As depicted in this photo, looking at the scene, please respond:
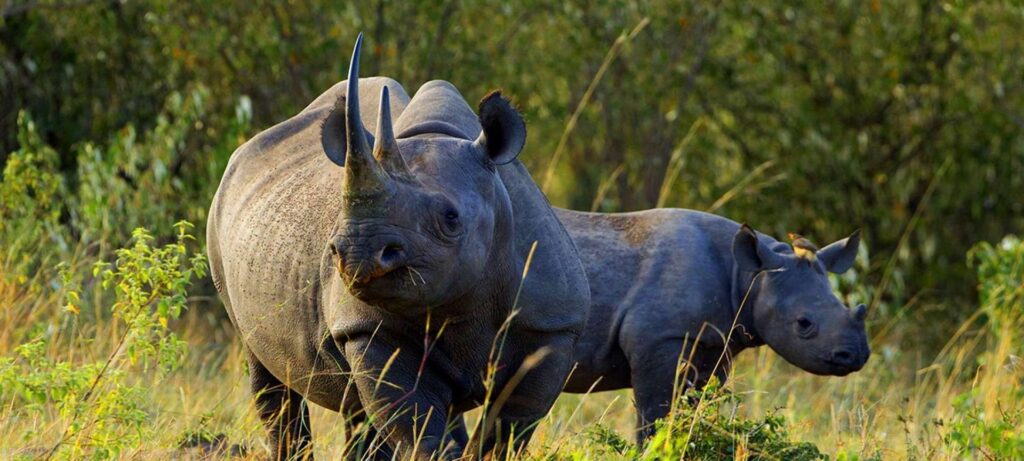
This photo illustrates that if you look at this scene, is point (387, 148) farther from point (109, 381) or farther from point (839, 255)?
point (839, 255)

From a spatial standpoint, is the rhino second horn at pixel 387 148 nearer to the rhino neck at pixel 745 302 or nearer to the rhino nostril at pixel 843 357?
the rhino neck at pixel 745 302

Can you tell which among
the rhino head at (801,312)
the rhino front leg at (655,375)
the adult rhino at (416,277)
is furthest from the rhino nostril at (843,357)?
the adult rhino at (416,277)

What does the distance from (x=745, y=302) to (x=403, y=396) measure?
2760 mm

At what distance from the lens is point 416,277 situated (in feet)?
16.1

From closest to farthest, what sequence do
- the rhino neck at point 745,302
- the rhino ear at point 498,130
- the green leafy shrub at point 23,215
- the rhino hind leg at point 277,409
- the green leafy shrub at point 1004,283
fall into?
the rhino ear at point 498,130 < the rhino hind leg at point 277,409 < the rhino neck at point 745,302 < the green leafy shrub at point 23,215 < the green leafy shrub at point 1004,283

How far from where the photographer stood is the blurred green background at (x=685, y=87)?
12203mm

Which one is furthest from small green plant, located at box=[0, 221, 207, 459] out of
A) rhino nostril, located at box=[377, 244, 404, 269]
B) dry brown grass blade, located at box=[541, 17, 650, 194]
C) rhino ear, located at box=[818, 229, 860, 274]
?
rhino ear, located at box=[818, 229, 860, 274]

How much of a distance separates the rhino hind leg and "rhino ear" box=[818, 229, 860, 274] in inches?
97.6

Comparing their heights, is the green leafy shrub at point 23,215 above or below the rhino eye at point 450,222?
below

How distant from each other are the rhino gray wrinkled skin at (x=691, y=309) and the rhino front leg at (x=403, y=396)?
207cm

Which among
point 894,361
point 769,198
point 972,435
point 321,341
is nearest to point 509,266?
point 321,341

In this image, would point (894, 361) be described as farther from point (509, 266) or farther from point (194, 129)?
point (509, 266)

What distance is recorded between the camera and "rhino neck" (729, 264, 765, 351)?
Answer: 24.8 feet

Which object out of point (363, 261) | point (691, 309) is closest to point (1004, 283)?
point (691, 309)
